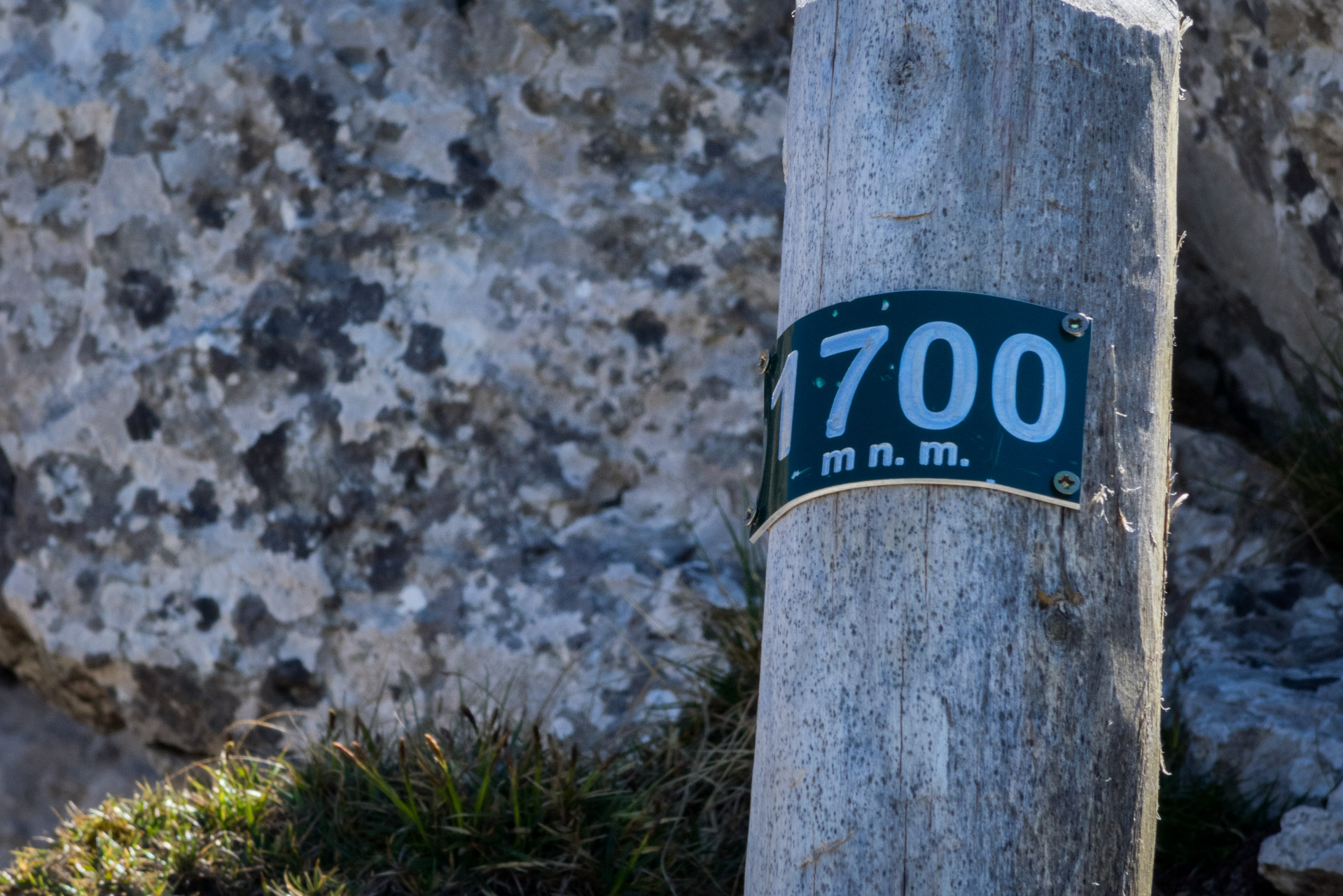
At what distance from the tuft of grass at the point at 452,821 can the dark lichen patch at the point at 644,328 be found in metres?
1.03

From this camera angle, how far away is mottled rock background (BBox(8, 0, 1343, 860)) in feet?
10.7

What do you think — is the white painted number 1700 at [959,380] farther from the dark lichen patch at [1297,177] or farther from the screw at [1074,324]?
the dark lichen patch at [1297,177]

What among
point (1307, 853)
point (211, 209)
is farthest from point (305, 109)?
point (1307, 853)

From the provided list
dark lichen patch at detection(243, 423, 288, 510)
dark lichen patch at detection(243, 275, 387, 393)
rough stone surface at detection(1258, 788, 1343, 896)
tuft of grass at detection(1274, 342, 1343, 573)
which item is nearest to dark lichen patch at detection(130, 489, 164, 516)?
dark lichen patch at detection(243, 423, 288, 510)

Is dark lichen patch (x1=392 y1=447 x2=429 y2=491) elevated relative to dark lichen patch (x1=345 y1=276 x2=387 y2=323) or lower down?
lower down

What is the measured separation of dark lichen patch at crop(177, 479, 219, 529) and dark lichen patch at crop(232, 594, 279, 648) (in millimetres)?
242

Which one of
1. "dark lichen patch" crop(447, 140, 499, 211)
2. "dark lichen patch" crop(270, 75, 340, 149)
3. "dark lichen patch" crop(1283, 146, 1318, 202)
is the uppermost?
"dark lichen patch" crop(270, 75, 340, 149)

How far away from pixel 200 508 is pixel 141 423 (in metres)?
0.31

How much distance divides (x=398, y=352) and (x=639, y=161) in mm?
864

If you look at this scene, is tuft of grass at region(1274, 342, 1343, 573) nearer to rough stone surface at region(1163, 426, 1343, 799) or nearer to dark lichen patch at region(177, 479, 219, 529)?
rough stone surface at region(1163, 426, 1343, 799)

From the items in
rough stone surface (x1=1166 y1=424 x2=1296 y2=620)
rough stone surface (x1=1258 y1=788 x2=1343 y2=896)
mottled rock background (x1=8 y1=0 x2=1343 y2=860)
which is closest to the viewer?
rough stone surface (x1=1258 y1=788 x2=1343 y2=896)

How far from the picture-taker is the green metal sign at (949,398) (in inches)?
59.2

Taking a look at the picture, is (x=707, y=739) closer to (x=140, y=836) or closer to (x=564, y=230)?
(x=140, y=836)

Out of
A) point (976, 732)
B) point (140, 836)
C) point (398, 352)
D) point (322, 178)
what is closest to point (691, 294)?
point (398, 352)
